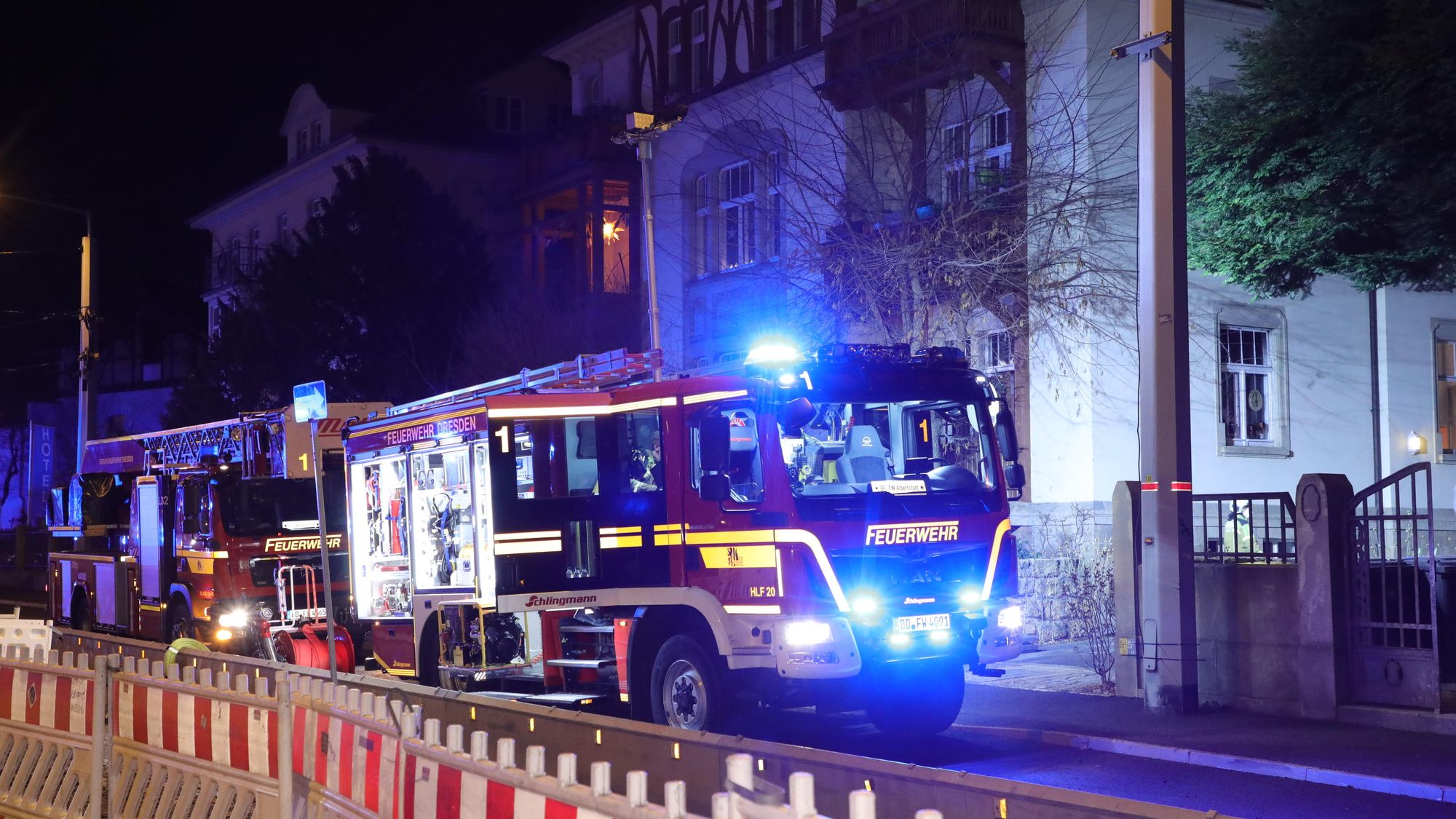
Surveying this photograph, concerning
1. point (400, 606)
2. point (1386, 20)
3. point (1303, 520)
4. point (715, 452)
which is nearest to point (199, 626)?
point (400, 606)

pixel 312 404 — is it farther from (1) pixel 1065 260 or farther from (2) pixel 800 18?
(2) pixel 800 18

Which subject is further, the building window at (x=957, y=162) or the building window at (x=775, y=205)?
the building window at (x=775, y=205)

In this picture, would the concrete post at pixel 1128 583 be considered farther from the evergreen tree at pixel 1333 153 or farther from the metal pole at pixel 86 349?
the metal pole at pixel 86 349

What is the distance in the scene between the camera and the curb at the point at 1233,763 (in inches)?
378

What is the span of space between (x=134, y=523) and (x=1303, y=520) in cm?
1607

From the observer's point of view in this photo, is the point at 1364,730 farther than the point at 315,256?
No

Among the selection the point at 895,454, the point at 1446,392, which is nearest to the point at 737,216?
the point at 1446,392

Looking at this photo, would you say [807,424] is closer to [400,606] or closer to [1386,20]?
[400,606]

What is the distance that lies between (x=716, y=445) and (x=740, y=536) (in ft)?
2.38

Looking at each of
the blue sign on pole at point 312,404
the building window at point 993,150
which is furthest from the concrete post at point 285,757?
the building window at point 993,150

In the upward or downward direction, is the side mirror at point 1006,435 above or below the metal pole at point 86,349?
below

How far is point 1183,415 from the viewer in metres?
12.8

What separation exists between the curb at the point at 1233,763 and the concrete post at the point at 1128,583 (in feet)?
6.18

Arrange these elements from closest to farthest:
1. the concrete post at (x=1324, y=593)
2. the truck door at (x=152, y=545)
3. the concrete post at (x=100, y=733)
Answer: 1. the concrete post at (x=100, y=733)
2. the concrete post at (x=1324, y=593)
3. the truck door at (x=152, y=545)
